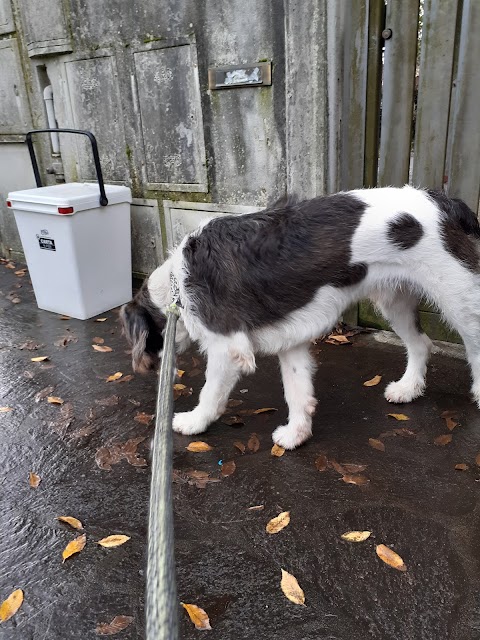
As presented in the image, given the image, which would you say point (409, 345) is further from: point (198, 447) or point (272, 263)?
point (198, 447)

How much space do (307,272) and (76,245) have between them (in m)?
3.03

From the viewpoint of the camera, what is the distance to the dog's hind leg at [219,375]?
3.04 metres

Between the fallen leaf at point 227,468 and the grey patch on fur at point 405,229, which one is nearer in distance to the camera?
the grey patch on fur at point 405,229

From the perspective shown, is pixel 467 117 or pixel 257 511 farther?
pixel 467 117

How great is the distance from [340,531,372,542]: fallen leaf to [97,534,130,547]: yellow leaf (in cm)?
107

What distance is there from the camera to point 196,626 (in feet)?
6.78

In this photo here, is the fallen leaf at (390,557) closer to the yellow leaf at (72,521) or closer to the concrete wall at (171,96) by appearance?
the yellow leaf at (72,521)

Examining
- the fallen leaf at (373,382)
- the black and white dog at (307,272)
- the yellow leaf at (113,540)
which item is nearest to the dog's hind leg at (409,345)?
the fallen leaf at (373,382)

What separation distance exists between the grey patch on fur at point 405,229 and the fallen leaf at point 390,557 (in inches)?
62.7

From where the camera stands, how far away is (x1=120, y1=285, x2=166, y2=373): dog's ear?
11.1ft

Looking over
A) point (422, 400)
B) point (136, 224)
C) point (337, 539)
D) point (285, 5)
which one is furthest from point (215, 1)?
point (337, 539)

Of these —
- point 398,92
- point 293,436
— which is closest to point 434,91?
point 398,92

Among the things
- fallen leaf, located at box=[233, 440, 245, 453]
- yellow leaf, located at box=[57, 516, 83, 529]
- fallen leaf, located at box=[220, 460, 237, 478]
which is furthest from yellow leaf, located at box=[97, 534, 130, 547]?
fallen leaf, located at box=[233, 440, 245, 453]

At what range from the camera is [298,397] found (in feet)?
10.6
